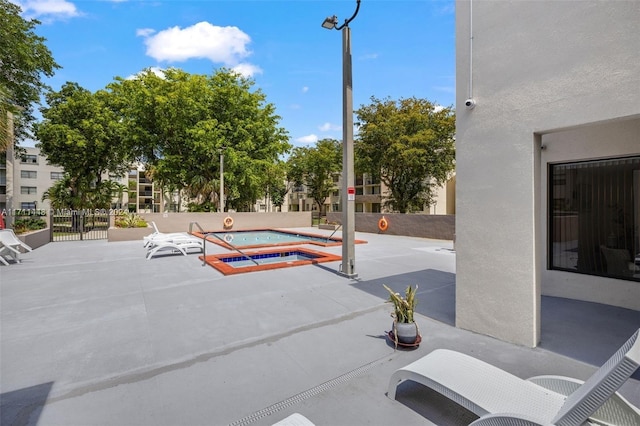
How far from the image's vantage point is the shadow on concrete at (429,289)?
4.84 meters

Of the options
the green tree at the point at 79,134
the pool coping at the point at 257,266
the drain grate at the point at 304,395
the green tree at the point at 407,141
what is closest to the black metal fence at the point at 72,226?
the green tree at the point at 79,134

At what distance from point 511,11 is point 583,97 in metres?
1.37

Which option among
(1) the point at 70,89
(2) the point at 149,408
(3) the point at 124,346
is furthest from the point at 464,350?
(1) the point at 70,89

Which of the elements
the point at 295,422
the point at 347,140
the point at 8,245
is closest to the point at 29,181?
the point at 8,245

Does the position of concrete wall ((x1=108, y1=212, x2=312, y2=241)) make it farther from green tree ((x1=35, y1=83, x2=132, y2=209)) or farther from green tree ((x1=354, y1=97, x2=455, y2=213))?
green tree ((x1=35, y1=83, x2=132, y2=209))

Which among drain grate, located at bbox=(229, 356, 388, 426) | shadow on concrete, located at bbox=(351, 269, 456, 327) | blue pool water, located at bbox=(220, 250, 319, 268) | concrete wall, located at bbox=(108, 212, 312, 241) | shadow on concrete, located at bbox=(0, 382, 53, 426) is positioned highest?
concrete wall, located at bbox=(108, 212, 312, 241)

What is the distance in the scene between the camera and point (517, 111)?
11.5 ft

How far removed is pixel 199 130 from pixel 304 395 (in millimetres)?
22566

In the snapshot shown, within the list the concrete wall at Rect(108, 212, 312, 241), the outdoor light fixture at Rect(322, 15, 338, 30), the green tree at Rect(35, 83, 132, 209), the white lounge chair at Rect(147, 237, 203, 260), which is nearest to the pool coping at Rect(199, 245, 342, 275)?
the white lounge chair at Rect(147, 237, 203, 260)

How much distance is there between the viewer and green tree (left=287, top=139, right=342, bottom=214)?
38188 millimetres

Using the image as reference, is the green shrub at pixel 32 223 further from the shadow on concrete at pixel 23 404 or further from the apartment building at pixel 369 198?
the apartment building at pixel 369 198

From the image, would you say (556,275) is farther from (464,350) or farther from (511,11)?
(511,11)

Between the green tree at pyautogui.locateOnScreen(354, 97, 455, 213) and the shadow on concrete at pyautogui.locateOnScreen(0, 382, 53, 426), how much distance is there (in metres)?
23.1

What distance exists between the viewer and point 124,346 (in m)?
3.67
